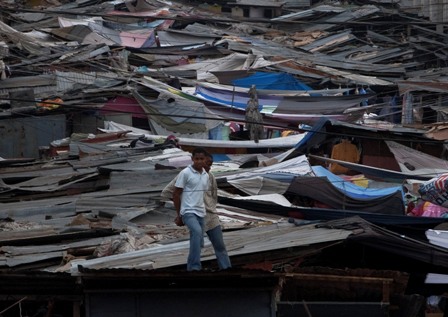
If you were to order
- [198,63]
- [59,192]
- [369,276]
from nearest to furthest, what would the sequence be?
[369,276] → [59,192] → [198,63]

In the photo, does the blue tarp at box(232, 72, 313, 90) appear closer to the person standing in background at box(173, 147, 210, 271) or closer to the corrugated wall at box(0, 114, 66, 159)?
the corrugated wall at box(0, 114, 66, 159)

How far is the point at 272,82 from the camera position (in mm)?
32438

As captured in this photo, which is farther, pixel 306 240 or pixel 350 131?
pixel 350 131

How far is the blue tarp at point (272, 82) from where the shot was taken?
32.4 m

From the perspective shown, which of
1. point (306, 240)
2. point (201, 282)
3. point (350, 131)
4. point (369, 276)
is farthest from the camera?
point (350, 131)

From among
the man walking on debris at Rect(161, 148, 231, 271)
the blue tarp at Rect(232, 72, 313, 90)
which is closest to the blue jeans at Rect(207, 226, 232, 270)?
the man walking on debris at Rect(161, 148, 231, 271)

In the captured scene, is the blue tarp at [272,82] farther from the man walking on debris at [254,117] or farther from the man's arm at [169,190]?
the man's arm at [169,190]

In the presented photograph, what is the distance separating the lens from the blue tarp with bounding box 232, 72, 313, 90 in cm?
3238

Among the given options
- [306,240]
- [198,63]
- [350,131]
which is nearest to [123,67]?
[198,63]

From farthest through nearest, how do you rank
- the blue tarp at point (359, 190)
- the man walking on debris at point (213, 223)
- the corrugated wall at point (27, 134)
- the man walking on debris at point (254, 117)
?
the corrugated wall at point (27, 134)
the man walking on debris at point (254, 117)
the blue tarp at point (359, 190)
the man walking on debris at point (213, 223)

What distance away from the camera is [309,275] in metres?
10.6

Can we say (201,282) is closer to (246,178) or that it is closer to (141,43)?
(246,178)

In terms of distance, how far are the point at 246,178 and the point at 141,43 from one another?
24.0 meters

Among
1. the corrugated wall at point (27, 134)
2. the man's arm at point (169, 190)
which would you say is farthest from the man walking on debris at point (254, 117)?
the man's arm at point (169, 190)
